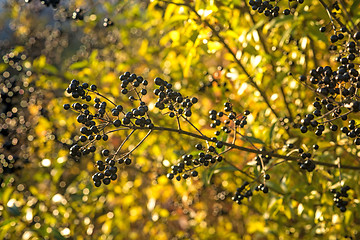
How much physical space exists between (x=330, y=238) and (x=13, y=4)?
703 cm

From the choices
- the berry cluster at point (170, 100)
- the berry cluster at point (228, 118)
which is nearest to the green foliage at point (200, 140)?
the berry cluster at point (228, 118)

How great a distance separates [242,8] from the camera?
404 centimetres

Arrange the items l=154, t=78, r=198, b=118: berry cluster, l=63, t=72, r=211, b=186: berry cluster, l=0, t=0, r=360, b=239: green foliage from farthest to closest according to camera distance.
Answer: l=0, t=0, r=360, b=239: green foliage
l=154, t=78, r=198, b=118: berry cluster
l=63, t=72, r=211, b=186: berry cluster

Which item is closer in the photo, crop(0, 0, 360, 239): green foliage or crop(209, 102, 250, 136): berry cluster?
crop(209, 102, 250, 136): berry cluster

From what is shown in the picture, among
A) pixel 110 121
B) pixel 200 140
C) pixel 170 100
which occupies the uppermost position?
pixel 170 100

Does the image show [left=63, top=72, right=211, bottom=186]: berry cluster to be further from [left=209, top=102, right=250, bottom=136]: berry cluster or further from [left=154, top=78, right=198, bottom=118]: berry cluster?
[left=209, top=102, right=250, bottom=136]: berry cluster

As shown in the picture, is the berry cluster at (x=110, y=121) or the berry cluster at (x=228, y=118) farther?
the berry cluster at (x=228, y=118)

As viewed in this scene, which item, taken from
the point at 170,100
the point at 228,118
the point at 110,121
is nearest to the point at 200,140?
the point at 228,118

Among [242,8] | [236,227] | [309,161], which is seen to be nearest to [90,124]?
[309,161]

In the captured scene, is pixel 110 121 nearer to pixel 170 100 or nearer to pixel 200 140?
pixel 170 100

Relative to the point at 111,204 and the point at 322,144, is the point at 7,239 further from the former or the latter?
the point at 322,144

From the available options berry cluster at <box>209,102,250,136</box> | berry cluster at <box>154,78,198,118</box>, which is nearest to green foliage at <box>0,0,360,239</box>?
berry cluster at <box>209,102,250,136</box>

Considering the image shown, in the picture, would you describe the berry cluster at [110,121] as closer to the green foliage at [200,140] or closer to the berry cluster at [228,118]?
the berry cluster at [228,118]

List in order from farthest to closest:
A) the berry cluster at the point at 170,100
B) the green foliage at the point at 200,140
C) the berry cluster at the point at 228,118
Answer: the green foliage at the point at 200,140, the berry cluster at the point at 228,118, the berry cluster at the point at 170,100
